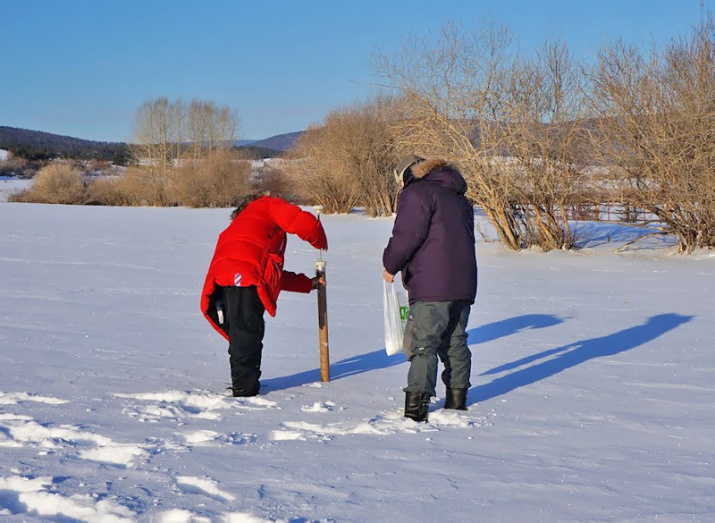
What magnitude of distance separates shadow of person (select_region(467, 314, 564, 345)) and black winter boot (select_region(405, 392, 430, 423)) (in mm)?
3474

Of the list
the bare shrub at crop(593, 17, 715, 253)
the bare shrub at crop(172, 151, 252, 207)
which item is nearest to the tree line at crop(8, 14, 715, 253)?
the bare shrub at crop(593, 17, 715, 253)

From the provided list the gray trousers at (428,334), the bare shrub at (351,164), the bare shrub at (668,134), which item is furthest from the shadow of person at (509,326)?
the bare shrub at (351,164)

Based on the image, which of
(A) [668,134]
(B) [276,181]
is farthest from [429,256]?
(B) [276,181]

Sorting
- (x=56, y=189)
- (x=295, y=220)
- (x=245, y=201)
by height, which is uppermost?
(x=56, y=189)

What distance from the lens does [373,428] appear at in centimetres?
459

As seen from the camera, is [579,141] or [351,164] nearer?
[579,141]

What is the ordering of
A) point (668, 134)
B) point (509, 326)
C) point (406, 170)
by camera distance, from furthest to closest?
point (668, 134) < point (509, 326) < point (406, 170)

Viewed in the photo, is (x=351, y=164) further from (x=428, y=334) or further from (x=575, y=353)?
(x=428, y=334)

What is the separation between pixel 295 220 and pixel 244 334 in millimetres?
851

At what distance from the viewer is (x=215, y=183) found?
53.3 meters

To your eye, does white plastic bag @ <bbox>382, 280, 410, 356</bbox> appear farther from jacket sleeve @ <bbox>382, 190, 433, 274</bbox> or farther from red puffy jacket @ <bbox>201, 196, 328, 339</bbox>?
jacket sleeve @ <bbox>382, 190, 433, 274</bbox>

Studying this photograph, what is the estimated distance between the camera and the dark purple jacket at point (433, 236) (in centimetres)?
480

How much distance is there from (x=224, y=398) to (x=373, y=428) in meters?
1.17

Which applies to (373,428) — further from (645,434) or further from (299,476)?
(645,434)
